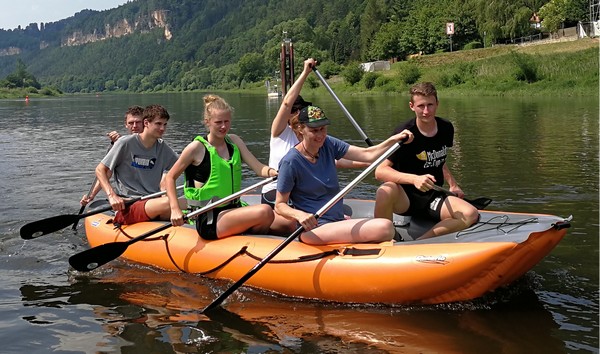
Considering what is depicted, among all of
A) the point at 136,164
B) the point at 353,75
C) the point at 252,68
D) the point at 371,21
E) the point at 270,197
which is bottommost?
the point at 270,197

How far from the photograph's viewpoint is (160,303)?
19.4 feet

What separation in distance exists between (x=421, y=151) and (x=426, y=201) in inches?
18.8

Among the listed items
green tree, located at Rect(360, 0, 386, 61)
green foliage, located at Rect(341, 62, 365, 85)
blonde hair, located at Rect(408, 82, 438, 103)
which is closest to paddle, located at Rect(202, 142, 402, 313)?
blonde hair, located at Rect(408, 82, 438, 103)

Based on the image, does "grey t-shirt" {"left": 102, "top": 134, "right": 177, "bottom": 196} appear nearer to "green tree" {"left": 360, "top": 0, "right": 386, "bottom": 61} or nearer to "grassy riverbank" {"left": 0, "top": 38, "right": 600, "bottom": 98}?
"grassy riverbank" {"left": 0, "top": 38, "right": 600, "bottom": 98}

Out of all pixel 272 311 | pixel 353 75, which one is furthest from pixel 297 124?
pixel 353 75

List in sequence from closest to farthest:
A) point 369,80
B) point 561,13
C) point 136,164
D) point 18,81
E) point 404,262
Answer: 1. point 404,262
2. point 136,164
3. point 561,13
4. point 369,80
5. point 18,81

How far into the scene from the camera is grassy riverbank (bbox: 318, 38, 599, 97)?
106ft

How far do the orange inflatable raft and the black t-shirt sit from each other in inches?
24.8

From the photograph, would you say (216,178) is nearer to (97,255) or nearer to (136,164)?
(97,255)

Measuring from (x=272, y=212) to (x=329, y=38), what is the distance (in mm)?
119348

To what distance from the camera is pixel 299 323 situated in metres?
5.27

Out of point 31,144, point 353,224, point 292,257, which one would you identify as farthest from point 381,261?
point 31,144

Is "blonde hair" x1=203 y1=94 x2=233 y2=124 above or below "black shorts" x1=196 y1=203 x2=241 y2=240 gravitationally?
above

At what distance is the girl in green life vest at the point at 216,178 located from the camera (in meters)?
6.10
